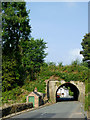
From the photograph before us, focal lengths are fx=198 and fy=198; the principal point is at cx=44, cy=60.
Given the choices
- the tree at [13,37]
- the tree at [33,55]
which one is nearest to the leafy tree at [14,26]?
the tree at [13,37]

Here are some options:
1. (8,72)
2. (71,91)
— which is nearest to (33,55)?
(8,72)

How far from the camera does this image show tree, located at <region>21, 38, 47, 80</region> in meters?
50.7

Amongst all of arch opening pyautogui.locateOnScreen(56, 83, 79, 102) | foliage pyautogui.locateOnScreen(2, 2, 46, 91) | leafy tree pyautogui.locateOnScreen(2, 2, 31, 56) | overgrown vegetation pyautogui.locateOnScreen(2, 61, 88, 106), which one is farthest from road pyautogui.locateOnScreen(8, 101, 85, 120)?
arch opening pyautogui.locateOnScreen(56, 83, 79, 102)

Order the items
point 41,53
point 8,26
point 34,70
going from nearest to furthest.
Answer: point 8,26
point 34,70
point 41,53

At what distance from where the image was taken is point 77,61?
5075cm

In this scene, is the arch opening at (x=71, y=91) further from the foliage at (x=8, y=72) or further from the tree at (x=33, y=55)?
the foliage at (x=8, y=72)

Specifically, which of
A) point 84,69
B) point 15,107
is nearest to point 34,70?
point 84,69

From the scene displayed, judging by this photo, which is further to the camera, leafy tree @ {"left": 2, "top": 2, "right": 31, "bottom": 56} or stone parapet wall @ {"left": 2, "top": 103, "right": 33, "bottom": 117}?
leafy tree @ {"left": 2, "top": 2, "right": 31, "bottom": 56}

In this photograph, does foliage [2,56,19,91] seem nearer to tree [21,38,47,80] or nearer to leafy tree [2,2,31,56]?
leafy tree [2,2,31,56]

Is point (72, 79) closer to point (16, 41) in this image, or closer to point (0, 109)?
point (16, 41)

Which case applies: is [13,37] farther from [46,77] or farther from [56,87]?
[56,87]

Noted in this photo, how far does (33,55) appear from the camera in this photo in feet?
182

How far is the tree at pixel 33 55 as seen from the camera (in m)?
50.7

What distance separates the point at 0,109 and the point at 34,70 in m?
34.2
